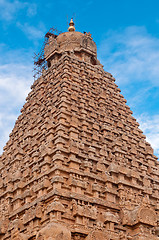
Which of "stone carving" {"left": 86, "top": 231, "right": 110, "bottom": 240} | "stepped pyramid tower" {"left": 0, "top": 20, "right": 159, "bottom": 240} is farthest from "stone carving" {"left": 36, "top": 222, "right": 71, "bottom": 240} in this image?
"stone carving" {"left": 86, "top": 231, "right": 110, "bottom": 240}

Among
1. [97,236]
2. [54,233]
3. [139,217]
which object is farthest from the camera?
[139,217]

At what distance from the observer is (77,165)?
17781 mm

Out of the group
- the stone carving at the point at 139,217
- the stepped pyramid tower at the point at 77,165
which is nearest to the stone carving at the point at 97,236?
the stepped pyramid tower at the point at 77,165

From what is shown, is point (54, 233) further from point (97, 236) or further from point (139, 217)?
point (139, 217)

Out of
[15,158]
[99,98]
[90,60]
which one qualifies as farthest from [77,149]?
[90,60]

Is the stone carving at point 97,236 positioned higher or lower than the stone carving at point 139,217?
lower

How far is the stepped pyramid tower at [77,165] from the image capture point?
16047 mm

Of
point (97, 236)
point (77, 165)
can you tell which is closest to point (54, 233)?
point (97, 236)

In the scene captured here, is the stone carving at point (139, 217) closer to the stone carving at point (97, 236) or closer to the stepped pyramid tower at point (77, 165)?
the stepped pyramid tower at point (77, 165)

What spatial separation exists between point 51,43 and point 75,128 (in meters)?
12.0

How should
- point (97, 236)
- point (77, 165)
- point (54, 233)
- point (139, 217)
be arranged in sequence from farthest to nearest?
point (77, 165) < point (139, 217) < point (97, 236) < point (54, 233)

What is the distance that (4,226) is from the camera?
18.2 meters

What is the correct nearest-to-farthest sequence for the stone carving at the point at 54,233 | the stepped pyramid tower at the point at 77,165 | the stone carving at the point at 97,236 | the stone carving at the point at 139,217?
the stone carving at the point at 54,233, the stone carving at the point at 97,236, the stepped pyramid tower at the point at 77,165, the stone carving at the point at 139,217

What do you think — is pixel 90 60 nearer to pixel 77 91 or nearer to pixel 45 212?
pixel 77 91
